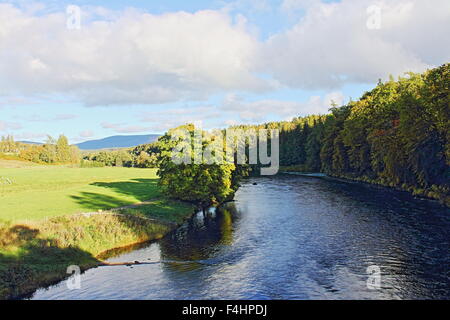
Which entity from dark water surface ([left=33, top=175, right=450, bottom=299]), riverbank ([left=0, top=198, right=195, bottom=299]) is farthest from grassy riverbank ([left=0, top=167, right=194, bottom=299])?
dark water surface ([left=33, top=175, right=450, bottom=299])

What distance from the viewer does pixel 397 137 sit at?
261 ft

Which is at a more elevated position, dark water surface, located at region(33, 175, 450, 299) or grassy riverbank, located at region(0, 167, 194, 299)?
grassy riverbank, located at region(0, 167, 194, 299)

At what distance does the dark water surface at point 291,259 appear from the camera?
85.9 ft

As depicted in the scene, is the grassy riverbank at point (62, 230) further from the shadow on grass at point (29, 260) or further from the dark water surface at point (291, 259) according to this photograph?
the dark water surface at point (291, 259)

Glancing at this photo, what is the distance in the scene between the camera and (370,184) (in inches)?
3629

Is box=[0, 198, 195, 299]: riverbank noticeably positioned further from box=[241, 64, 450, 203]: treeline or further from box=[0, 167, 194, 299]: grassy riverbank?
box=[241, 64, 450, 203]: treeline

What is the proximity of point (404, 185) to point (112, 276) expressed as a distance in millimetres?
65949

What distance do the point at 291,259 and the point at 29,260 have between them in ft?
72.9

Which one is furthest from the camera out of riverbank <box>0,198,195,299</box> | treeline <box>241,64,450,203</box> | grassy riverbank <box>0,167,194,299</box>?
treeline <box>241,64,450,203</box>

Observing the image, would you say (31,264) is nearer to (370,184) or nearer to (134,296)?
(134,296)

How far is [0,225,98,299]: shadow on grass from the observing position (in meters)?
26.8

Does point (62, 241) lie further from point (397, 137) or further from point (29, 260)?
point (397, 137)

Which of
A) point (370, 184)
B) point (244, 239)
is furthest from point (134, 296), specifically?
point (370, 184)

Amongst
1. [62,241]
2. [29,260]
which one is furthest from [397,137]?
[29,260]
